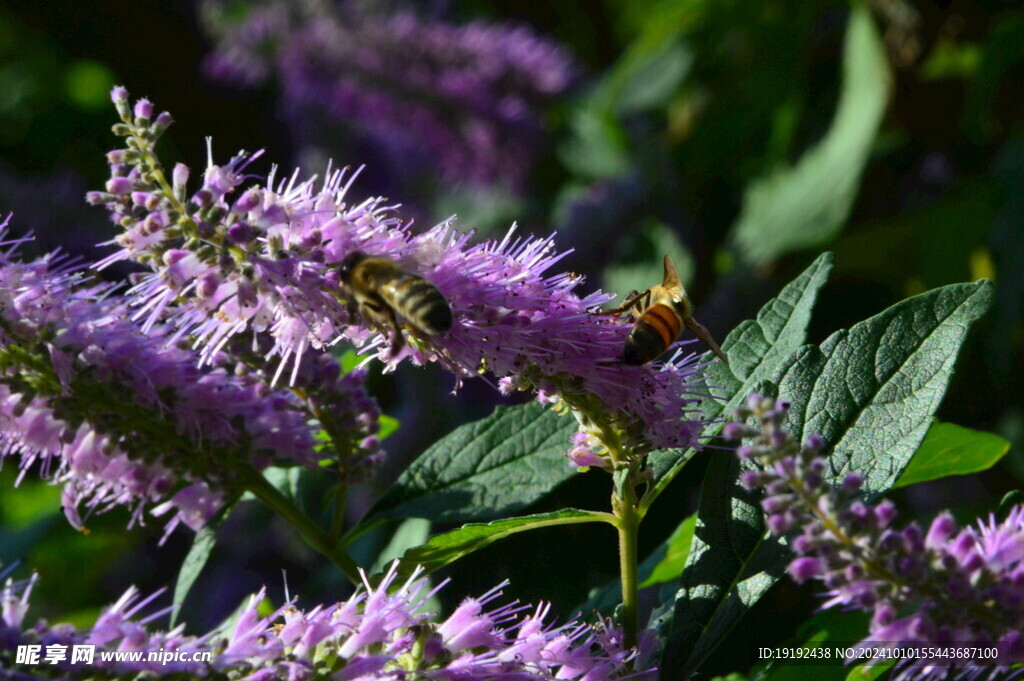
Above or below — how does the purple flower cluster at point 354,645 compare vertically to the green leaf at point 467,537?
below

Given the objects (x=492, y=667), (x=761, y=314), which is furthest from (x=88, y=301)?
(x=761, y=314)

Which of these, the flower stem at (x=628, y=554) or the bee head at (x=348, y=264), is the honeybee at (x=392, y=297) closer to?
the bee head at (x=348, y=264)

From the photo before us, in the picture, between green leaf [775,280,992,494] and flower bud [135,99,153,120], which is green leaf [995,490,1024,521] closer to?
green leaf [775,280,992,494]

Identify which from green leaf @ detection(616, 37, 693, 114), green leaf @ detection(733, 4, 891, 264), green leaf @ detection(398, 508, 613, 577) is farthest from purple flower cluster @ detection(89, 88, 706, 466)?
green leaf @ detection(616, 37, 693, 114)

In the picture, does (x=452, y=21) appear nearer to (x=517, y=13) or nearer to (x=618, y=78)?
(x=517, y=13)

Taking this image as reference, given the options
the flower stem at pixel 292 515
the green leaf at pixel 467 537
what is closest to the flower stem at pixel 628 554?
the green leaf at pixel 467 537

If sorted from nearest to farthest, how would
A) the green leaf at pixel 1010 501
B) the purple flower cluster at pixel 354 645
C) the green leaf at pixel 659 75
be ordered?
the purple flower cluster at pixel 354 645 → the green leaf at pixel 1010 501 → the green leaf at pixel 659 75
